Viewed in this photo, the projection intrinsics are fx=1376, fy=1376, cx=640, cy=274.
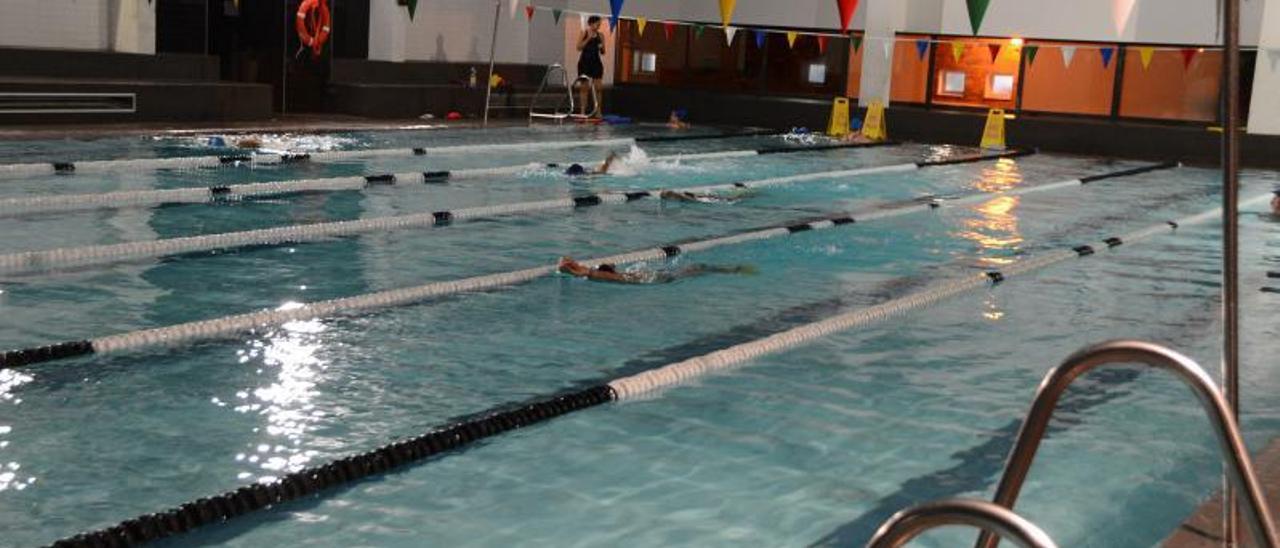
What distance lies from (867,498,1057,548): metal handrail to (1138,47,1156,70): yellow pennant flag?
16726mm

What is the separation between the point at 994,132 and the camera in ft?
58.5

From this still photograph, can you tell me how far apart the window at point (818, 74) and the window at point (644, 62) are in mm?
2568

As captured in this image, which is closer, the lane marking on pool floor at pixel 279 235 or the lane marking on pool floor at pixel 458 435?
the lane marking on pool floor at pixel 458 435

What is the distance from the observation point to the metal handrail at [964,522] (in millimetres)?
1675

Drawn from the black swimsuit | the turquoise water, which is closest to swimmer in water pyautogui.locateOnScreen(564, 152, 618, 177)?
the turquoise water

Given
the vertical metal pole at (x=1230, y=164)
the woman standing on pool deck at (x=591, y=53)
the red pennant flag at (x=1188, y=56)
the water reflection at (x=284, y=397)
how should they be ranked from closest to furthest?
the vertical metal pole at (x=1230, y=164) → the water reflection at (x=284, y=397) → the red pennant flag at (x=1188, y=56) → the woman standing on pool deck at (x=591, y=53)

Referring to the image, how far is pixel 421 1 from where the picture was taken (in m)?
18.5

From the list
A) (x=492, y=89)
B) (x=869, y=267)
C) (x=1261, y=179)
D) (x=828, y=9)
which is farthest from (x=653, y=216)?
(x=828, y=9)

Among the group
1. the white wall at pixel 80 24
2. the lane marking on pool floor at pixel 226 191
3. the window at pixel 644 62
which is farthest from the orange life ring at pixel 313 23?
the window at pixel 644 62

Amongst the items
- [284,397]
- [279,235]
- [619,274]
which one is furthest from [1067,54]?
[284,397]

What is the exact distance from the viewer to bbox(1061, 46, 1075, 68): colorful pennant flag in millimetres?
17828

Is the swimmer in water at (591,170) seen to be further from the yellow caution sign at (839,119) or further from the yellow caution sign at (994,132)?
the yellow caution sign at (994,132)

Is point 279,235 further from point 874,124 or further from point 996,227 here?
point 874,124

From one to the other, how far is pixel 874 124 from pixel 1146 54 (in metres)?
3.48
